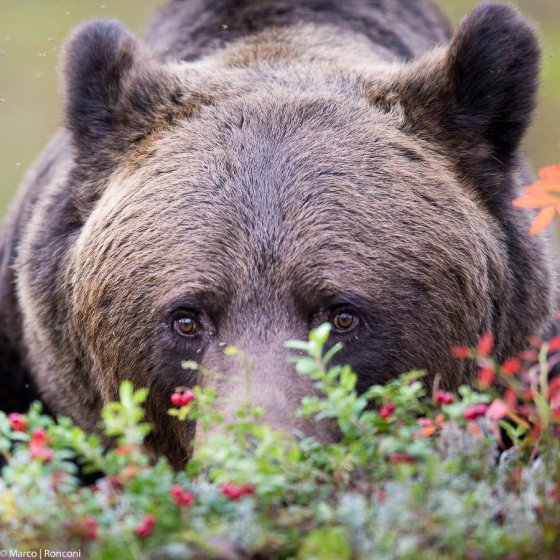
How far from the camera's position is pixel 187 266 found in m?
4.35

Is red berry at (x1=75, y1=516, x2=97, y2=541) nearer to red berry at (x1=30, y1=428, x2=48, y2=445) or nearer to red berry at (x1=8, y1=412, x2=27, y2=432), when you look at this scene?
red berry at (x1=30, y1=428, x2=48, y2=445)

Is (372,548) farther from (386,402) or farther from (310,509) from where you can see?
(386,402)

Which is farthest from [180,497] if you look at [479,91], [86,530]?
[479,91]

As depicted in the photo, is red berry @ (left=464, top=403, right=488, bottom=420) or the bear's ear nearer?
red berry @ (left=464, top=403, right=488, bottom=420)

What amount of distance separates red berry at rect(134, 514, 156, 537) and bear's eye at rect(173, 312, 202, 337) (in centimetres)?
188

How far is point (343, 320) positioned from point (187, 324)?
2.06 ft

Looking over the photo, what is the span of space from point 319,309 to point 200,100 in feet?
4.30

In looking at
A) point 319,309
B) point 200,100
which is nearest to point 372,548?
point 319,309

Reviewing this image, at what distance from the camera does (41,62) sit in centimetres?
1558

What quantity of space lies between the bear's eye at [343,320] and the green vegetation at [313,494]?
1331 millimetres

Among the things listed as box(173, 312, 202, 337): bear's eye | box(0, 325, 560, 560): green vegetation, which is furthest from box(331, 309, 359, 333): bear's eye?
box(0, 325, 560, 560): green vegetation

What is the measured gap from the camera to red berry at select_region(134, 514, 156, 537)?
2.44 meters

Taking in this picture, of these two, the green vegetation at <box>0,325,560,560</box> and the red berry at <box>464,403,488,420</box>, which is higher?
the red berry at <box>464,403,488,420</box>

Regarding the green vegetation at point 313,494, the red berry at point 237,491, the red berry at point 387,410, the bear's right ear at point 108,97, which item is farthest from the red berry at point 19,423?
the bear's right ear at point 108,97
